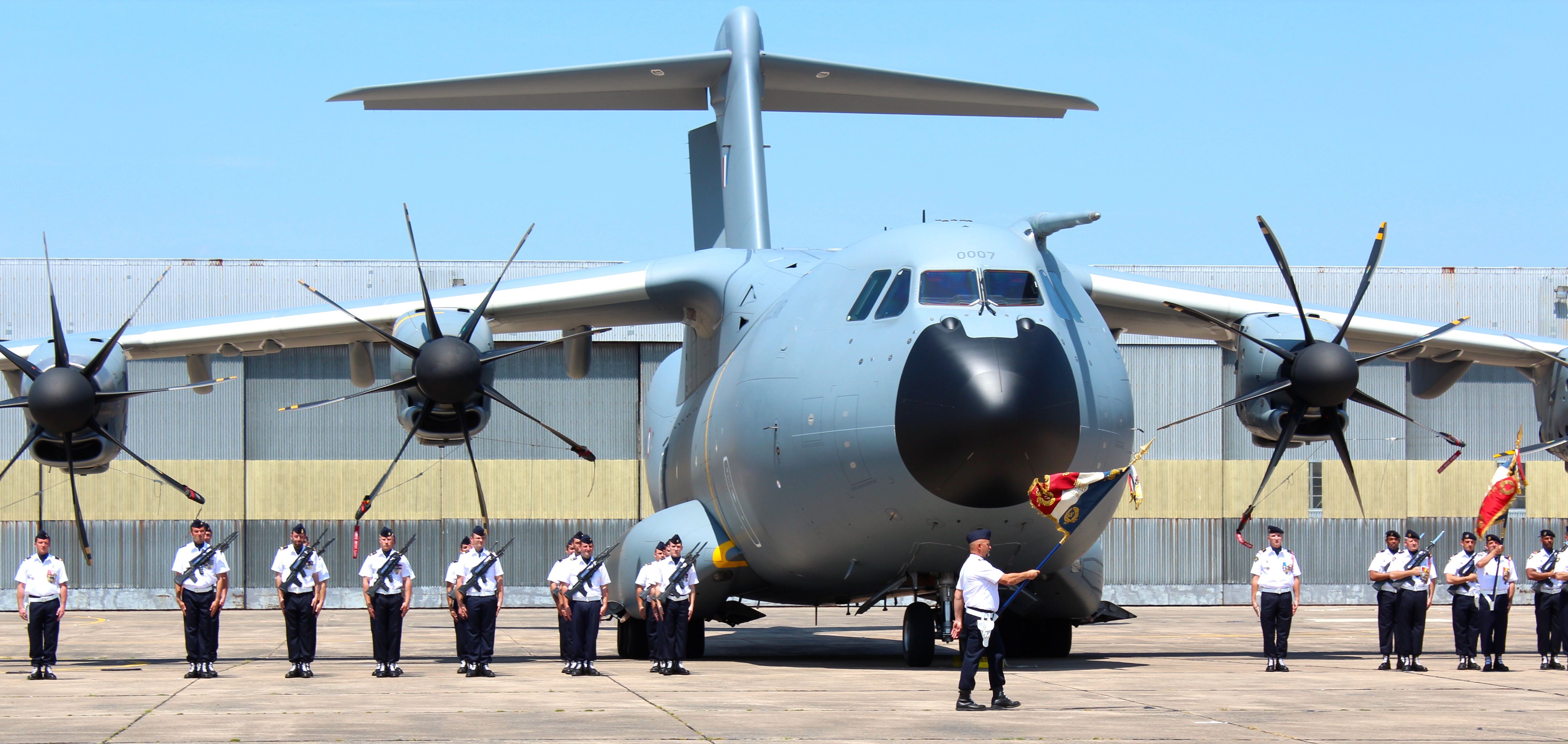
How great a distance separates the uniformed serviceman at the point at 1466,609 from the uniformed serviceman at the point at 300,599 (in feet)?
33.1

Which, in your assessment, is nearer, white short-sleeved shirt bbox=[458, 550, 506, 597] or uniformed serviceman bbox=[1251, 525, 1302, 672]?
uniformed serviceman bbox=[1251, 525, 1302, 672]

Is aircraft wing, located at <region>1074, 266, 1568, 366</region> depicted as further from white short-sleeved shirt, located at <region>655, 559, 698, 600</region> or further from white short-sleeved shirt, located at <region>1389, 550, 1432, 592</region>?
white short-sleeved shirt, located at <region>655, 559, 698, 600</region>

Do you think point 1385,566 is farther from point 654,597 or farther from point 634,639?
point 634,639

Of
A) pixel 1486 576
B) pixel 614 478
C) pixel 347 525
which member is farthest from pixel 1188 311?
pixel 347 525

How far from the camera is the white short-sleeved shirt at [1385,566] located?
14922mm

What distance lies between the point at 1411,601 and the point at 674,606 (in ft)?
22.0

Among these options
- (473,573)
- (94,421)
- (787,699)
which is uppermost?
(94,421)

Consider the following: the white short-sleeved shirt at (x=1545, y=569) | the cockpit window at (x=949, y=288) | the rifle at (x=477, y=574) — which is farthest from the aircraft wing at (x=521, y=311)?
the white short-sleeved shirt at (x=1545, y=569)

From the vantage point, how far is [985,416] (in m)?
11.3

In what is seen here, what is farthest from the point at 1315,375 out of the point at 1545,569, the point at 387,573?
the point at 387,573

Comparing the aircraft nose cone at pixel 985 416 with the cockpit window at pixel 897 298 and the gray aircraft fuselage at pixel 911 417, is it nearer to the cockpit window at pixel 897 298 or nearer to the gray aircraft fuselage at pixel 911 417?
the gray aircraft fuselage at pixel 911 417

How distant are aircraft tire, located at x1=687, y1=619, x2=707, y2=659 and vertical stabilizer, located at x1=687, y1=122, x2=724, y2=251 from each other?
19.3ft

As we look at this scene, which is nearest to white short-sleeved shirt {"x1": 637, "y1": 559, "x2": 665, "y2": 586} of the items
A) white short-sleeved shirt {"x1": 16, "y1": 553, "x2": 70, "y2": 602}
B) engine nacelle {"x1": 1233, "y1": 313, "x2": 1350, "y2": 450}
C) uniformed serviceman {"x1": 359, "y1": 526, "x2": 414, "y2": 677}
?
uniformed serviceman {"x1": 359, "y1": 526, "x2": 414, "y2": 677}

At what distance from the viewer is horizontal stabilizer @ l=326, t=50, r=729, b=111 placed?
17078 millimetres
